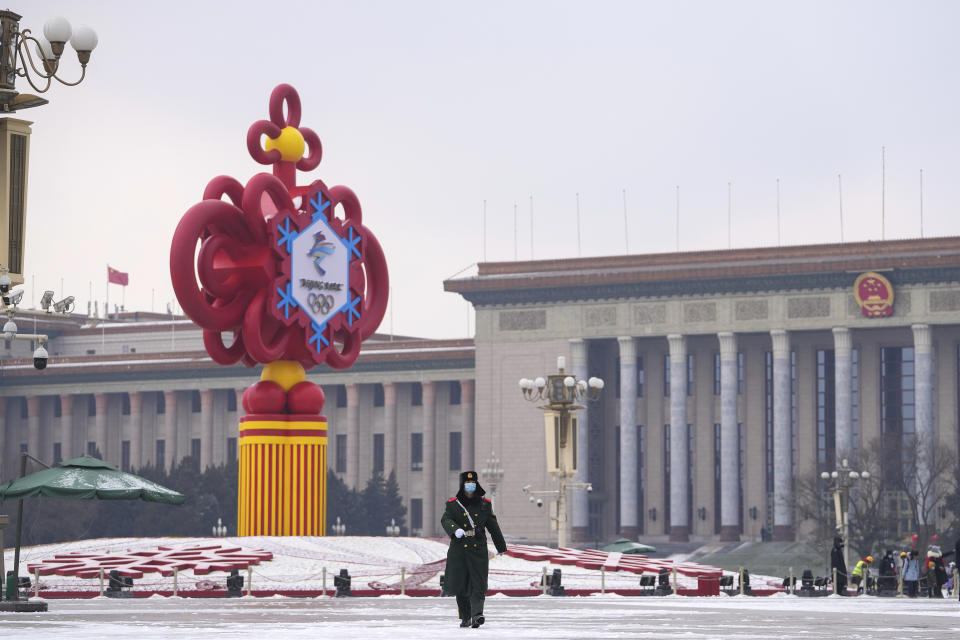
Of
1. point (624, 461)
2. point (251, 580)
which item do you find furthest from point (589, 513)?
point (251, 580)

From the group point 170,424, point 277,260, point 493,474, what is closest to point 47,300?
point 277,260

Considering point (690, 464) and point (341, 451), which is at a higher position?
point (341, 451)

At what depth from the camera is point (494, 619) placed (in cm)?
2911

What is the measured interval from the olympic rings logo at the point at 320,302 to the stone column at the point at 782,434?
49.7m

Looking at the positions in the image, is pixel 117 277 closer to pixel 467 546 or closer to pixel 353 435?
pixel 353 435

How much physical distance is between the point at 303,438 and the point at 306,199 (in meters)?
6.54

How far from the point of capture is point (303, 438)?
53.3m

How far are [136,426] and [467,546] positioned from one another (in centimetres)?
10055

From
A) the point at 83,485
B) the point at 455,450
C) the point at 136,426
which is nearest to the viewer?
the point at 83,485

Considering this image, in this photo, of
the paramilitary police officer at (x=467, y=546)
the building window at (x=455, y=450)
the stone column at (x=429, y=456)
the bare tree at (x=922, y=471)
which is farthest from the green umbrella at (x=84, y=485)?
the building window at (x=455, y=450)

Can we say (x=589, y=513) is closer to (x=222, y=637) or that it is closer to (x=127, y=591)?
(x=127, y=591)

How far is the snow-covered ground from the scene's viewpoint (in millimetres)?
24484

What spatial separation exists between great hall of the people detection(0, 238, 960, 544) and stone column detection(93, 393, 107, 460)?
1713 cm

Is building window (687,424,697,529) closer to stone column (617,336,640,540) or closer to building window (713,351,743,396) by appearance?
building window (713,351,743,396)
